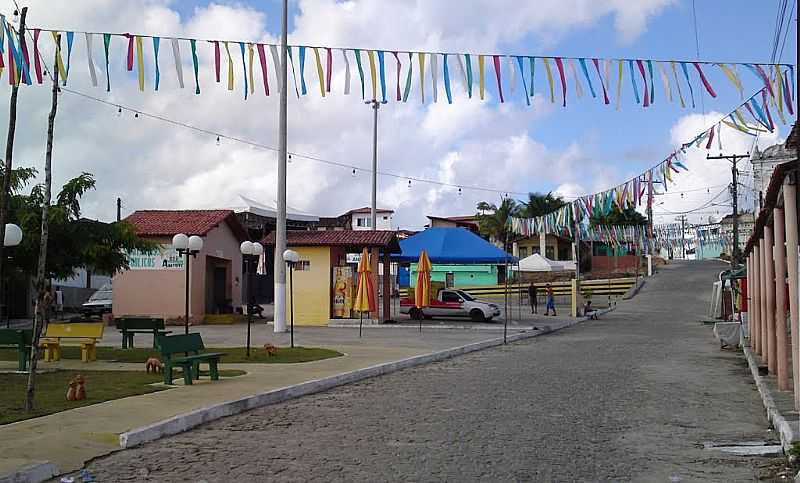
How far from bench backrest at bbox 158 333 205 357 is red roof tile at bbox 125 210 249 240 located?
19.3 metres

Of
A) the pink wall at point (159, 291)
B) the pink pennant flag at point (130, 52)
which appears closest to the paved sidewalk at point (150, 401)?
the pink pennant flag at point (130, 52)

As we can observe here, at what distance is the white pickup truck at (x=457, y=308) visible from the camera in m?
35.2

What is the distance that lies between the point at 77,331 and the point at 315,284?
1552 cm

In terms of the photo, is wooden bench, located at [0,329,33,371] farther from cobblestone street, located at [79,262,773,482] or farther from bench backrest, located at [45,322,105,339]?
cobblestone street, located at [79,262,773,482]

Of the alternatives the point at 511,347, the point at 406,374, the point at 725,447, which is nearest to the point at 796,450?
the point at 725,447

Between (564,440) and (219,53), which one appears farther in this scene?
(219,53)

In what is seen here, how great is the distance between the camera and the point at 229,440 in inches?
371

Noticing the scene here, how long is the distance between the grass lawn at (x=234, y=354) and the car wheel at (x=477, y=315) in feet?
50.3

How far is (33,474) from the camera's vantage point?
23.9ft

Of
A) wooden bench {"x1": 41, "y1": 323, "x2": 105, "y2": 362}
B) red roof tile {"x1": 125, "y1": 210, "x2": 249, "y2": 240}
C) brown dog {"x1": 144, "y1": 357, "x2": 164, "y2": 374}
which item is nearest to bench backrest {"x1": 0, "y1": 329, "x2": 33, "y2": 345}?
wooden bench {"x1": 41, "y1": 323, "x2": 105, "y2": 362}

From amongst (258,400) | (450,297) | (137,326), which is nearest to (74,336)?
(137,326)

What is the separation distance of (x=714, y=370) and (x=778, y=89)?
5858 millimetres

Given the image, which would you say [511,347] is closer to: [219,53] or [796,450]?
[219,53]

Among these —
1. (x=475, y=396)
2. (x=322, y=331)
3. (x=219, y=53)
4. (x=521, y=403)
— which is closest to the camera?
(x=521, y=403)
